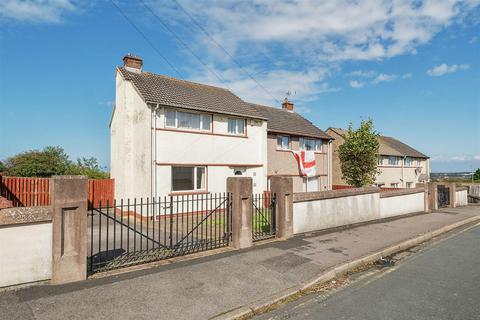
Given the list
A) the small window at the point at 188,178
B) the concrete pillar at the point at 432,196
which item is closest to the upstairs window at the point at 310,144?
the concrete pillar at the point at 432,196

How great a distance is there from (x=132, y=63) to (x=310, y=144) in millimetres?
14640

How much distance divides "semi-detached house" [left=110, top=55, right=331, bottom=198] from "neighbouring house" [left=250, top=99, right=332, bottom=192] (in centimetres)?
72

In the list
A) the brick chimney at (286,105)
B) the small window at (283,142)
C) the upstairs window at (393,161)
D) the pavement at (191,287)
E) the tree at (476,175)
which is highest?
the brick chimney at (286,105)

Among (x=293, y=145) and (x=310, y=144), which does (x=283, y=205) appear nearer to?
(x=293, y=145)

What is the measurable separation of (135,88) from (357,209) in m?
12.4

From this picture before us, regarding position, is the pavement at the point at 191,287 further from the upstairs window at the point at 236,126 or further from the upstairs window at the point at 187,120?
the upstairs window at the point at 236,126

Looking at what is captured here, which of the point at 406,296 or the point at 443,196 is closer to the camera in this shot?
the point at 406,296

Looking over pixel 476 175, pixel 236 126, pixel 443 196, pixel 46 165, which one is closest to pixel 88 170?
pixel 46 165

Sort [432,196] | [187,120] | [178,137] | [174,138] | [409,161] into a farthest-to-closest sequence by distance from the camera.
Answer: [409,161] < [432,196] < [187,120] < [178,137] < [174,138]

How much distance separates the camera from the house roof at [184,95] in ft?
52.2

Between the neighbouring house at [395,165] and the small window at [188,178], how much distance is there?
19.4 m

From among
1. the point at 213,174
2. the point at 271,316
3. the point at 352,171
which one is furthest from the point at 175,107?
the point at 352,171

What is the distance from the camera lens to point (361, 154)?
22.4m

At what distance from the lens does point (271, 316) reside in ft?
16.9
